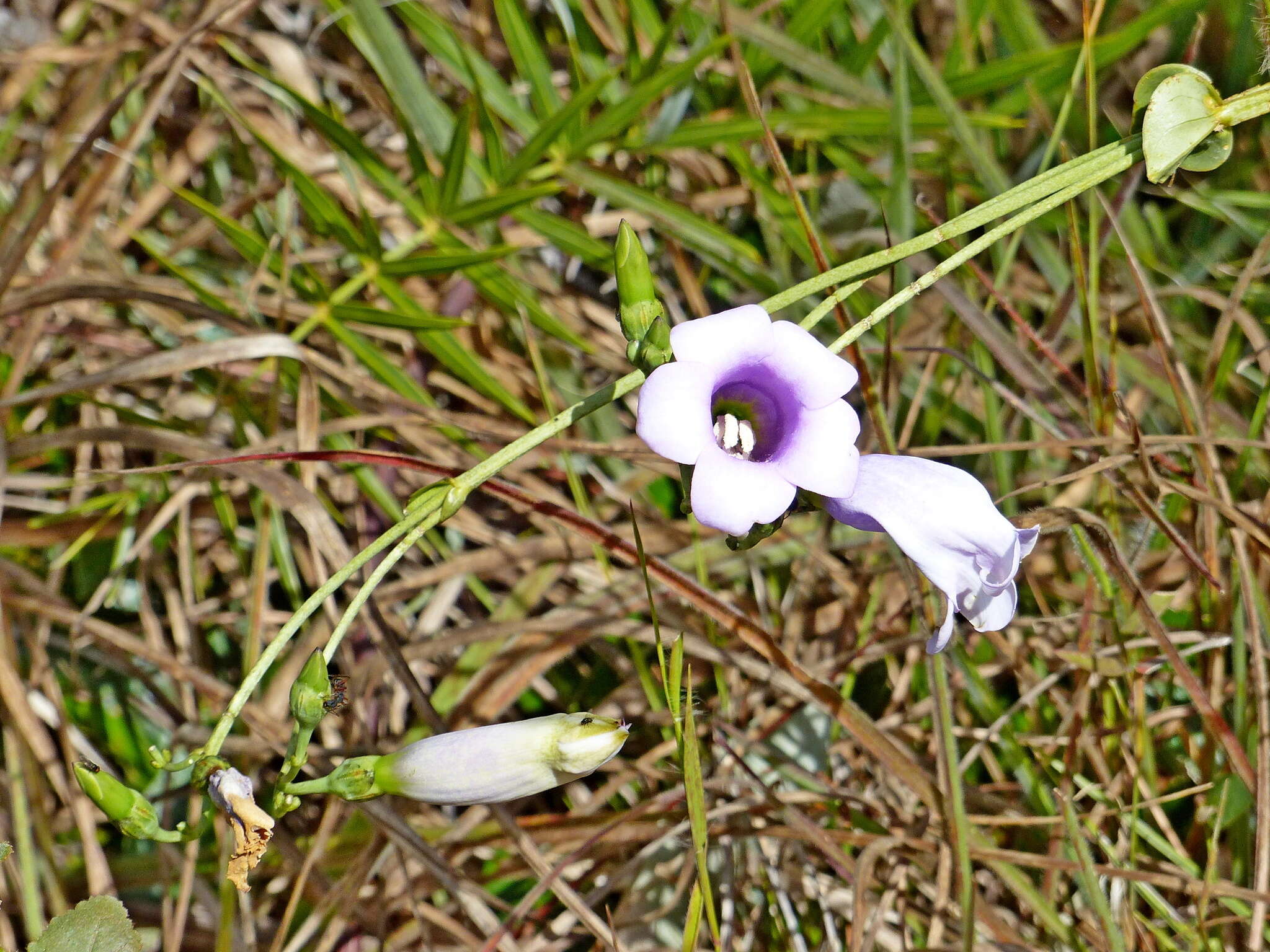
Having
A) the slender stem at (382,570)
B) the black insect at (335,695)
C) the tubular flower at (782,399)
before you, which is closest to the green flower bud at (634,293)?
the tubular flower at (782,399)

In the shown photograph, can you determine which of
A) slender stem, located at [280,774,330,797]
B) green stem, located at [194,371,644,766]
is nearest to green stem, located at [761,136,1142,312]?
green stem, located at [194,371,644,766]

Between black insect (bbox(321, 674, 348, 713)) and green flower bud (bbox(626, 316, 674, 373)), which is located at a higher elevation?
green flower bud (bbox(626, 316, 674, 373))

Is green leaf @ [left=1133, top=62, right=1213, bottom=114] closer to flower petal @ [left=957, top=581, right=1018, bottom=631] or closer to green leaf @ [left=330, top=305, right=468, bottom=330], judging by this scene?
flower petal @ [left=957, top=581, right=1018, bottom=631]

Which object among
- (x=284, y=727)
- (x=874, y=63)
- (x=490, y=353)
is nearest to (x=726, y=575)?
(x=490, y=353)

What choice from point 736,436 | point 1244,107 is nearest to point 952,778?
point 736,436

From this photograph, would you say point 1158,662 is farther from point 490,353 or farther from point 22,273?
point 22,273

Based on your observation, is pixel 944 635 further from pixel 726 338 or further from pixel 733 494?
pixel 726 338
